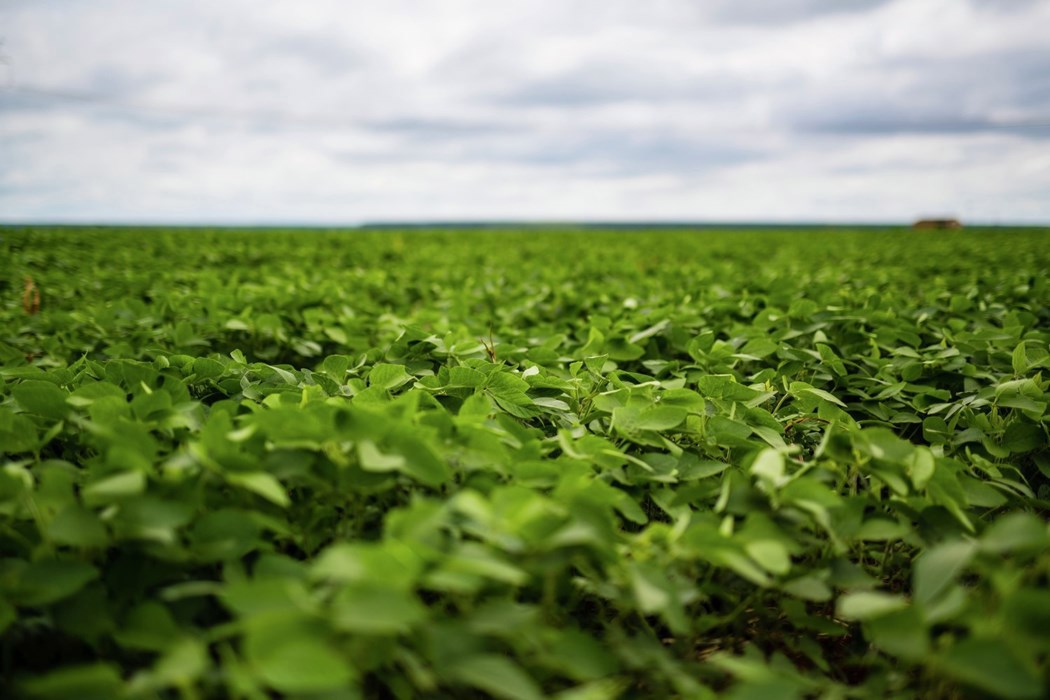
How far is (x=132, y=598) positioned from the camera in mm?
1052

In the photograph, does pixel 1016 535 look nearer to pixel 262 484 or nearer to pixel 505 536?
pixel 505 536

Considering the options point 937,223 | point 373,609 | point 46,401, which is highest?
point 937,223

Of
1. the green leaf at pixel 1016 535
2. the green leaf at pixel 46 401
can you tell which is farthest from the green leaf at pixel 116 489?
the green leaf at pixel 1016 535

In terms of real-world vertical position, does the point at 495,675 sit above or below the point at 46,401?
below

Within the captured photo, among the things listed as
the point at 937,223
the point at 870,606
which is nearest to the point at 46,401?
the point at 870,606

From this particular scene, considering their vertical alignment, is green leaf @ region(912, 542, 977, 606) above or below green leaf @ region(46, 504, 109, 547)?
below

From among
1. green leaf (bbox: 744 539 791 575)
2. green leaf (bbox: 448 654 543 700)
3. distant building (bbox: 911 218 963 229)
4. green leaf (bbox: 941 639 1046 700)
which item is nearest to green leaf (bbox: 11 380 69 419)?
green leaf (bbox: 448 654 543 700)

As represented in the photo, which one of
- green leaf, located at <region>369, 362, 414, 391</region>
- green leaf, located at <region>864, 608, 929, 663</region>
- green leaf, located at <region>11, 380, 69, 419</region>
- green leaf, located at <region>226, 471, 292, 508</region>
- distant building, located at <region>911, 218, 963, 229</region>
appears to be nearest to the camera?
green leaf, located at <region>864, 608, 929, 663</region>

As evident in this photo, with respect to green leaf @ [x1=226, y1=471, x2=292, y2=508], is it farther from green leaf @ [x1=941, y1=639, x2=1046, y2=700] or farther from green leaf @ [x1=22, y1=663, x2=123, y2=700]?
green leaf @ [x1=941, y1=639, x2=1046, y2=700]

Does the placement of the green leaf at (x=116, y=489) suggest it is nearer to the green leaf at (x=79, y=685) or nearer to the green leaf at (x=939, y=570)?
the green leaf at (x=79, y=685)

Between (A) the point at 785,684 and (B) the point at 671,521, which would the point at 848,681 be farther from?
(A) the point at 785,684

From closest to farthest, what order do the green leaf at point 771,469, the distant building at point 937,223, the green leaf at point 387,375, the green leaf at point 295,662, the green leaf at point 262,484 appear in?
1. the green leaf at point 295,662
2. the green leaf at point 262,484
3. the green leaf at point 771,469
4. the green leaf at point 387,375
5. the distant building at point 937,223

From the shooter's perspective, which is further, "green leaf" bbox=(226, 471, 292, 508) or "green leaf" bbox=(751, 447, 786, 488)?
"green leaf" bbox=(751, 447, 786, 488)

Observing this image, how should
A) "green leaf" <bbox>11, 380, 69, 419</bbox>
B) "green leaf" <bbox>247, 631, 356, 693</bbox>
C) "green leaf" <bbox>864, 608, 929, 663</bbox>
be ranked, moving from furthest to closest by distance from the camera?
1. "green leaf" <bbox>11, 380, 69, 419</bbox>
2. "green leaf" <bbox>864, 608, 929, 663</bbox>
3. "green leaf" <bbox>247, 631, 356, 693</bbox>
